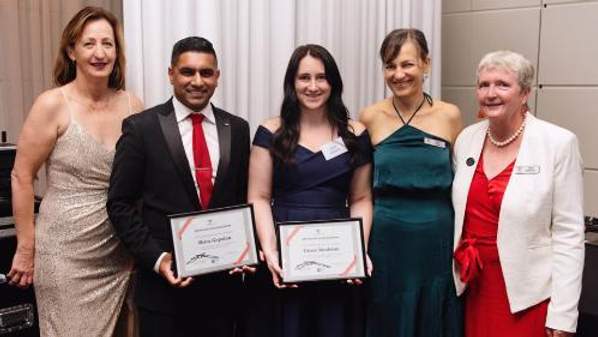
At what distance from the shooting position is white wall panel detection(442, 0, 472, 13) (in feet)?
11.1

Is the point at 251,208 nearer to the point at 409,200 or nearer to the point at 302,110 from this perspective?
the point at 302,110

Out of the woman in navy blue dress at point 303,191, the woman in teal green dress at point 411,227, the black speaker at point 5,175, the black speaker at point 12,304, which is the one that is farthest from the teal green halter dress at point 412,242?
the black speaker at point 5,175

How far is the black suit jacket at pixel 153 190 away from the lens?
1.85 m

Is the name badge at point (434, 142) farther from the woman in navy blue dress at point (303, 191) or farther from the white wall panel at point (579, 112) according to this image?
the white wall panel at point (579, 112)

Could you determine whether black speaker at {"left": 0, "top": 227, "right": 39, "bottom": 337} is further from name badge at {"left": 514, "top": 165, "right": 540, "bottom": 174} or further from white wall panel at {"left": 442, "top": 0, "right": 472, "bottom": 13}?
white wall panel at {"left": 442, "top": 0, "right": 472, "bottom": 13}

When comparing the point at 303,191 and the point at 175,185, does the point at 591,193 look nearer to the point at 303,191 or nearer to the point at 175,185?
the point at 303,191

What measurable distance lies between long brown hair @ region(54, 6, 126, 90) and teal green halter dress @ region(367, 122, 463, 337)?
957 millimetres

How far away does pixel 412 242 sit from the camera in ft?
6.91

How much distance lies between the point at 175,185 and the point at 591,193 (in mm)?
2200

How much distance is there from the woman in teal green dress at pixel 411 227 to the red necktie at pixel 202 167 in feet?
1.99

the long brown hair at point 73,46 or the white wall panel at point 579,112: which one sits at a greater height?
the long brown hair at point 73,46

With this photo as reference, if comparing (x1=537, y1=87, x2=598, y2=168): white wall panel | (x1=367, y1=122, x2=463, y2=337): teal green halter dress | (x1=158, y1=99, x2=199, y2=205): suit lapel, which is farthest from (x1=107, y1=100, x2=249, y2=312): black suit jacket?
(x1=537, y1=87, x2=598, y2=168): white wall panel

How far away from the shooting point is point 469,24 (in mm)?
3387

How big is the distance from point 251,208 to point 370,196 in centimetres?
52
